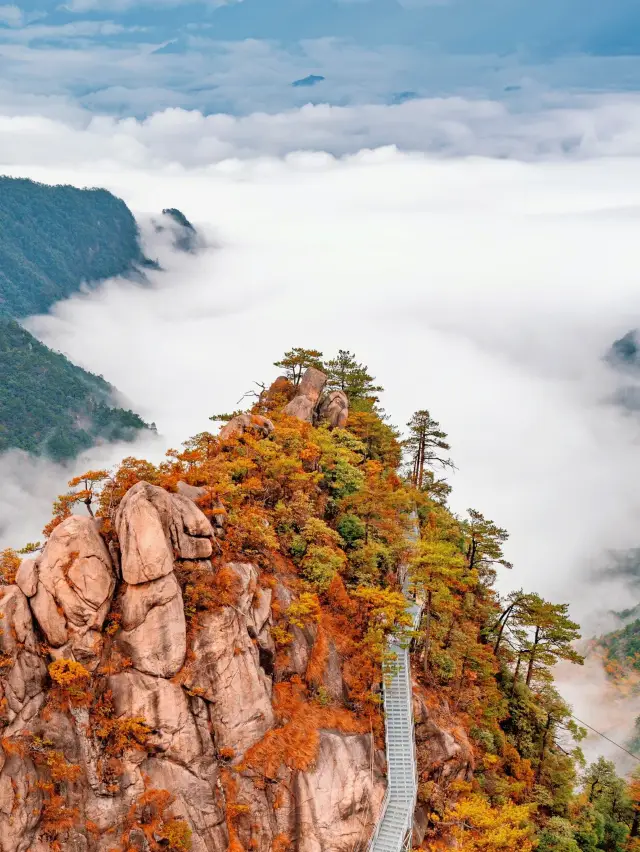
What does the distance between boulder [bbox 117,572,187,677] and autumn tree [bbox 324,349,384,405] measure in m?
35.0

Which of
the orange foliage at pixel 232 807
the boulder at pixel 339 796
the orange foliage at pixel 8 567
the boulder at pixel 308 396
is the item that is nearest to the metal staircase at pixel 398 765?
the boulder at pixel 339 796

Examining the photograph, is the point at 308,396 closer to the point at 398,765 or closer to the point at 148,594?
the point at 148,594

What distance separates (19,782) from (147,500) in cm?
1149

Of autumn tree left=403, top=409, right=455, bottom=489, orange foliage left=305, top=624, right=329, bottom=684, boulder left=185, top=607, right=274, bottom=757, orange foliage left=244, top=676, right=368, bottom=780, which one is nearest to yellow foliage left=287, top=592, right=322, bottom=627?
orange foliage left=305, top=624, right=329, bottom=684

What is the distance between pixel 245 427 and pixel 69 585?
17.6 meters

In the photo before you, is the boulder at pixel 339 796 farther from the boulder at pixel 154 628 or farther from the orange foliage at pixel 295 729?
the boulder at pixel 154 628

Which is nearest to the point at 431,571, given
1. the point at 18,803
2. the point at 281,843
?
the point at 281,843

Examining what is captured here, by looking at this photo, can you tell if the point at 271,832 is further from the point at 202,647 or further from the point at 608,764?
the point at 608,764

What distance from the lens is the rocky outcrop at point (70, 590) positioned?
27891 millimetres

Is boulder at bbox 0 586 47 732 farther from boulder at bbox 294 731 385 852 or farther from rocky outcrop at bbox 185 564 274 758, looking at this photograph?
boulder at bbox 294 731 385 852

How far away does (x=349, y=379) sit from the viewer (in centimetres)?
6256

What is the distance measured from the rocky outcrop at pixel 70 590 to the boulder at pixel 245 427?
14771mm

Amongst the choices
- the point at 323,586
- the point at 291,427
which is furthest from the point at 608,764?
the point at 291,427

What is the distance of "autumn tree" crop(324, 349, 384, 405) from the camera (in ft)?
204
